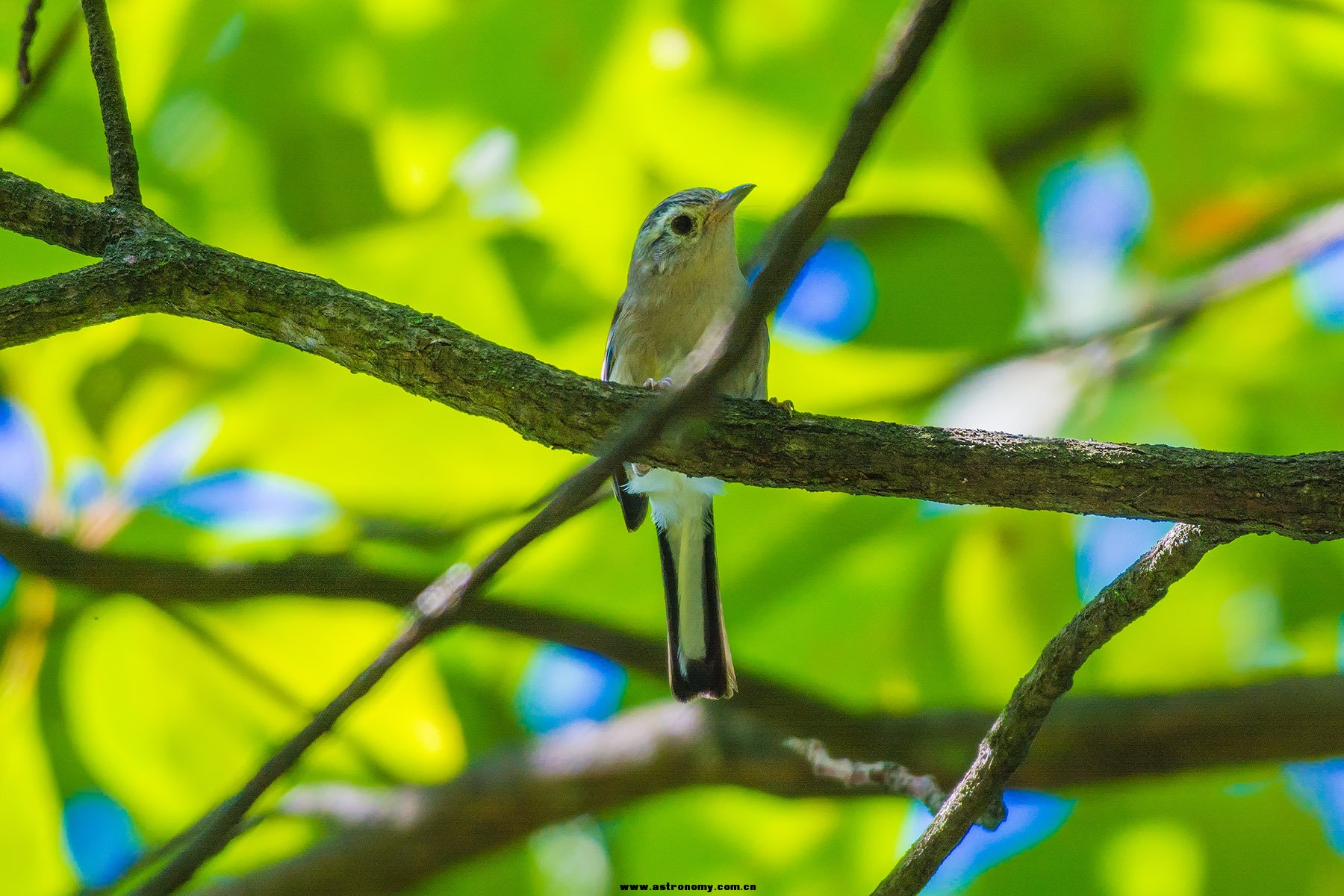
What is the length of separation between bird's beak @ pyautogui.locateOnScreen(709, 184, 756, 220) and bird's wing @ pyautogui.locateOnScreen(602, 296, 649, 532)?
1.87 feet

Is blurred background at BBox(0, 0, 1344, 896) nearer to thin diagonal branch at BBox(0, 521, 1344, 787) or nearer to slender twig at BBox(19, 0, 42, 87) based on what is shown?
thin diagonal branch at BBox(0, 521, 1344, 787)

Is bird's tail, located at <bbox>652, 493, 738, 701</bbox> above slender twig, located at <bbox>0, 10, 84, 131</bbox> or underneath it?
underneath

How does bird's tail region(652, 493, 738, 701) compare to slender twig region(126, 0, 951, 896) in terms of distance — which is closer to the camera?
slender twig region(126, 0, 951, 896)

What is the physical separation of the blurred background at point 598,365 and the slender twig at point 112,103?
1.73 metres

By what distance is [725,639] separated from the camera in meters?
4.22

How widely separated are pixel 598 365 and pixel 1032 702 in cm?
275

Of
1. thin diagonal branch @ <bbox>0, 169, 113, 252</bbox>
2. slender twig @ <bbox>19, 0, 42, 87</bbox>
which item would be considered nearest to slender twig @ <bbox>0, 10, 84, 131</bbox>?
slender twig @ <bbox>19, 0, 42, 87</bbox>

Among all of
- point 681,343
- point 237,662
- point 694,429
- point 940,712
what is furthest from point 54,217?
point 940,712

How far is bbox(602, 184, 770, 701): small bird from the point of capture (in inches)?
174

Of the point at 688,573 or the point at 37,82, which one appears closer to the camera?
the point at 37,82

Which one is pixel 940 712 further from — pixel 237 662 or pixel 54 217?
pixel 54 217

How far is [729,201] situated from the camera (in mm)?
4605

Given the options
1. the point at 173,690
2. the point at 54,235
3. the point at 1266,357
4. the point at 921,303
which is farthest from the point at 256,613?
the point at 1266,357

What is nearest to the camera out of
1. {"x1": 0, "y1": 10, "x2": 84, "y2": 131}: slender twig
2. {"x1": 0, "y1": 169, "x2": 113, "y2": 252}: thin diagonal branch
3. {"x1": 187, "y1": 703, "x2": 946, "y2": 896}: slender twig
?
{"x1": 0, "y1": 169, "x2": 113, "y2": 252}: thin diagonal branch
